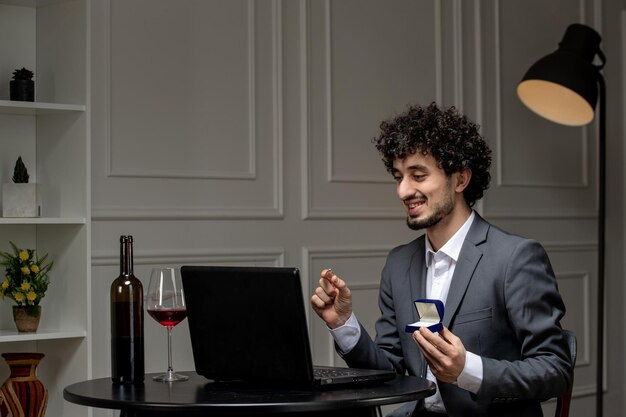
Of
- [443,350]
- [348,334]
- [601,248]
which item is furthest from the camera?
[601,248]

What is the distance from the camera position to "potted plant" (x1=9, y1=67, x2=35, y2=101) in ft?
9.70

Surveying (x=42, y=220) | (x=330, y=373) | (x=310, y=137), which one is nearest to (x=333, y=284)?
(x=330, y=373)

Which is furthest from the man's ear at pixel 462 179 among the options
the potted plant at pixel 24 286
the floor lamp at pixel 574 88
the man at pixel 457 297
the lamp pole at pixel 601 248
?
the lamp pole at pixel 601 248

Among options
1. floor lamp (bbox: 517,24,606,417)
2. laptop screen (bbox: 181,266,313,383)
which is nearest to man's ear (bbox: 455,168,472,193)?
laptop screen (bbox: 181,266,313,383)

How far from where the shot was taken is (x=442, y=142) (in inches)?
99.6

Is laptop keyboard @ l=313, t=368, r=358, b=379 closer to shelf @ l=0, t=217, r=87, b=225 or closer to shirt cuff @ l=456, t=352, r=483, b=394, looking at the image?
shirt cuff @ l=456, t=352, r=483, b=394

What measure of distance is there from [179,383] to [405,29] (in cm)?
230

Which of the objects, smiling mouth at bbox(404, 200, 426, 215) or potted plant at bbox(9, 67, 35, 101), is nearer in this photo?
smiling mouth at bbox(404, 200, 426, 215)

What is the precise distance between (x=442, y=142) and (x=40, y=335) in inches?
49.2

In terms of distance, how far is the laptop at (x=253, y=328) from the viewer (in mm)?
1903

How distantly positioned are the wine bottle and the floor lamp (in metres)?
2.31

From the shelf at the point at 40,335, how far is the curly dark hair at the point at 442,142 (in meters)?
1.03

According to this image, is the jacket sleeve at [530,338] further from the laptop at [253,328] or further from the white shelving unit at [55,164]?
the white shelving unit at [55,164]

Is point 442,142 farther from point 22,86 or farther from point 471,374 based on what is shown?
point 22,86
